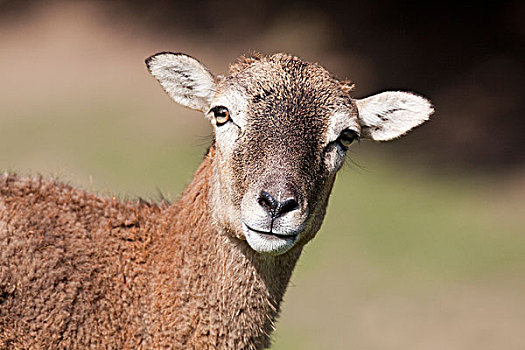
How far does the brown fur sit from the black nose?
2.92 ft

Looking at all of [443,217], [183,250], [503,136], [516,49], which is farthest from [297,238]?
[516,49]

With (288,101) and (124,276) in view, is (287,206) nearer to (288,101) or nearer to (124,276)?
(288,101)

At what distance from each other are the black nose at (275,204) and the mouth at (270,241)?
0.63ft

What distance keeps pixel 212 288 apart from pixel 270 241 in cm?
103

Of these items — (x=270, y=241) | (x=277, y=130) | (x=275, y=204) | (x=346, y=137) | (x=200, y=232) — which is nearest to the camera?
(x=275, y=204)

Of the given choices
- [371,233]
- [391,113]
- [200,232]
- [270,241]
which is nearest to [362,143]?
[371,233]

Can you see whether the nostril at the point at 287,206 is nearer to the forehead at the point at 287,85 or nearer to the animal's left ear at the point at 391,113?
the forehead at the point at 287,85

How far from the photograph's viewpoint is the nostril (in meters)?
6.23

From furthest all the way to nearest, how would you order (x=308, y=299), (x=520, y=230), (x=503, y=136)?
(x=503, y=136) → (x=520, y=230) → (x=308, y=299)

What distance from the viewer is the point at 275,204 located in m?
6.23

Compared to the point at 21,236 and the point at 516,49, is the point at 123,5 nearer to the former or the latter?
the point at 516,49

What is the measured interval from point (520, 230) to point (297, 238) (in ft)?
53.6

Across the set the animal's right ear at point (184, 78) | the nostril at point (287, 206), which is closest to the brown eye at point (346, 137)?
Result: the nostril at point (287, 206)

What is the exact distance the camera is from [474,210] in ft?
72.8
